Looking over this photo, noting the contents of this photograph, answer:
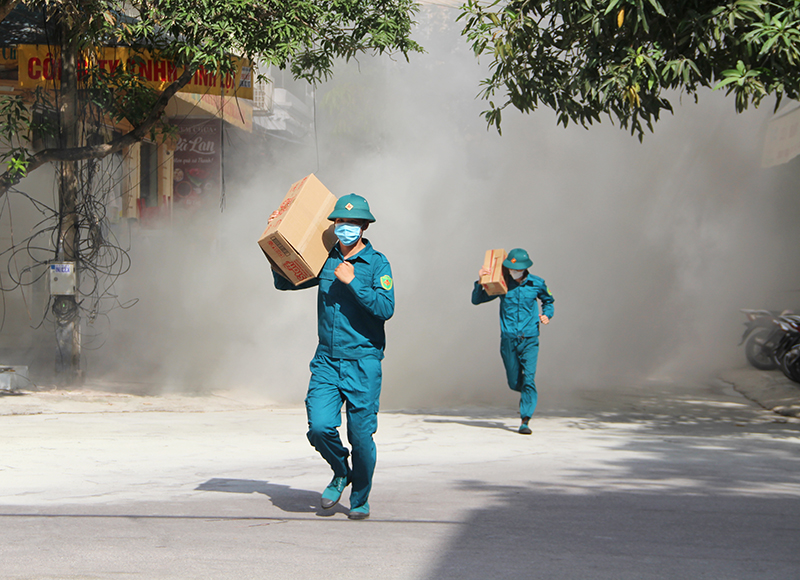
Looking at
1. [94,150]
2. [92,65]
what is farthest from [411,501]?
[92,65]

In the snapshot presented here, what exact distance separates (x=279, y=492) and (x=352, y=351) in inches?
46.8

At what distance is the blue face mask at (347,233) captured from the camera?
409 centimetres

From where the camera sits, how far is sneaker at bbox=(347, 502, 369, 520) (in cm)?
409

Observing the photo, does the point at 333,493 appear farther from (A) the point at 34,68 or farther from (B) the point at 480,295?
(A) the point at 34,68

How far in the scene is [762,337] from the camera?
11.5m

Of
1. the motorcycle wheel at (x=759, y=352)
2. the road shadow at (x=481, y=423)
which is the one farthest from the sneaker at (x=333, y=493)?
the motorcycle wheel at (x=759, y=352)

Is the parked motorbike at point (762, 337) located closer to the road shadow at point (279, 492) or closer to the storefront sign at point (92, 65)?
the storefront sign at point (92, 65)

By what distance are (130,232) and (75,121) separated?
14.6 feet

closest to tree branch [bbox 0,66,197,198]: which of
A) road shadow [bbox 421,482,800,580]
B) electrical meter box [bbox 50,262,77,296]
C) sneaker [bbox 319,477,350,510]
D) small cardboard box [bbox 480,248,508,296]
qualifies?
electrical meter box [bbox 50,262,77,296]

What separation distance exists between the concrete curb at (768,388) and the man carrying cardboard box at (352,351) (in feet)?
20.0

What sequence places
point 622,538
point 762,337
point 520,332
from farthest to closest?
point 762,337, point 520,332, point 622,538

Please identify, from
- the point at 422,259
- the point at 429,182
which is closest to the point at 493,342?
the point at 422,259

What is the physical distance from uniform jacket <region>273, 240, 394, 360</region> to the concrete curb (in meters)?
6.14

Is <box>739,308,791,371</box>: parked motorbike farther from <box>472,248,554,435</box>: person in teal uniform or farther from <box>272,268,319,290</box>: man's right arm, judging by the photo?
<box>272,268,319,290</box>: man's right arm
